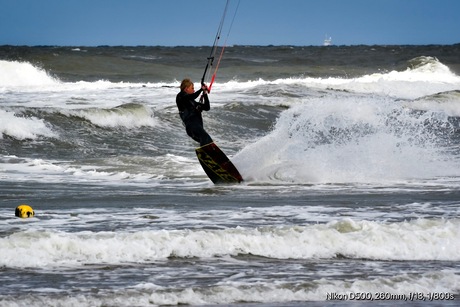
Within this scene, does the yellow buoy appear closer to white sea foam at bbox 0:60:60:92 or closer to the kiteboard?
the kiteboard

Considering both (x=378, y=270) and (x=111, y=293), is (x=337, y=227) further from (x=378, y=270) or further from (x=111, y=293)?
(x=111, y=293)

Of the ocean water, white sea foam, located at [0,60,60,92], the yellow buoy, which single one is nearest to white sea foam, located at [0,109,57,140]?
the ocean water

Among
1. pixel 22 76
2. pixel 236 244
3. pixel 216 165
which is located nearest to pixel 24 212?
pixel 236 244

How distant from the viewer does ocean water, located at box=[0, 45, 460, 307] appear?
271 inches

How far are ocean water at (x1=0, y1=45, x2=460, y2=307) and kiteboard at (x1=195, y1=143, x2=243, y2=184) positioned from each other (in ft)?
0.68

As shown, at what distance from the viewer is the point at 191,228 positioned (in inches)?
350

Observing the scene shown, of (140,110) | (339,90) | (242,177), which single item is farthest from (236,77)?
Result: (242,177)

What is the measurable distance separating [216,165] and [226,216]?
345 cm

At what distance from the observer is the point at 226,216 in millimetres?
9742

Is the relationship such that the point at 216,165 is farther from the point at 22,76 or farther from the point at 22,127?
the point at 22,76

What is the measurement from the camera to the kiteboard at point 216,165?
511 inches

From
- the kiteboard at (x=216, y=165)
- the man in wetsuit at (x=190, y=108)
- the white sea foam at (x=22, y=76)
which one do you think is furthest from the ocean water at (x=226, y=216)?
the white sea foam at (x=22, y=76)

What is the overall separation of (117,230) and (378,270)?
2.75 metres

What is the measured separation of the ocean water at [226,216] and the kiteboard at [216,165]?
8.1 inches
